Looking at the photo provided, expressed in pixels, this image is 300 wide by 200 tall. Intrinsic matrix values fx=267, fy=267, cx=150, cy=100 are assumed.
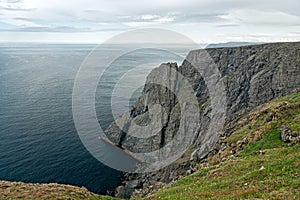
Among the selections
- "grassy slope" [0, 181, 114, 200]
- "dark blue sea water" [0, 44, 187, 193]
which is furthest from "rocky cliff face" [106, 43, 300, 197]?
"grassy slope" [0, 181, 114, 200]

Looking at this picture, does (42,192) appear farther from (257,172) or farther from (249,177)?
(257,172)

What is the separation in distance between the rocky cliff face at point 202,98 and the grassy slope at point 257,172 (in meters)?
18.0

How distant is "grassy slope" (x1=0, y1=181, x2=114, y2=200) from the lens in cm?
2777

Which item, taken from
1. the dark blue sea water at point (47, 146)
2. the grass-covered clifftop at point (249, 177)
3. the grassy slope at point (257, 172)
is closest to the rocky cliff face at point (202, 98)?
the dark blue sea water at point (47, 146)

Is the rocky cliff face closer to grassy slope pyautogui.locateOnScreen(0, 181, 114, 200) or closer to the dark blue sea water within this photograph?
the dark blue sea water

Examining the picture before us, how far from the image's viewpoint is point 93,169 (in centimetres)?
9412

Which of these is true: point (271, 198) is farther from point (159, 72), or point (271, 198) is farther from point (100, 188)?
point (159, 72)

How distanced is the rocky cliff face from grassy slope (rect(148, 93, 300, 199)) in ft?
59.1

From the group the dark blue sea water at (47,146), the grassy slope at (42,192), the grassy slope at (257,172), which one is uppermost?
the grassy slope at (257,172)

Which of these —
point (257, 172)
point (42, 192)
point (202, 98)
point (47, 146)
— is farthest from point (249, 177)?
point (47, 146)

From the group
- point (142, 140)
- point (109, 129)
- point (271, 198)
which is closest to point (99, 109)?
point (109, 129)

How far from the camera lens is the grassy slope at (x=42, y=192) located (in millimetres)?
A: 27773

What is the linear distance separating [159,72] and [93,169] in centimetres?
5888

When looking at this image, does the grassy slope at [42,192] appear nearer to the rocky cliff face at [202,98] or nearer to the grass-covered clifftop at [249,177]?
the grass-covered clifftop at [249,177]
